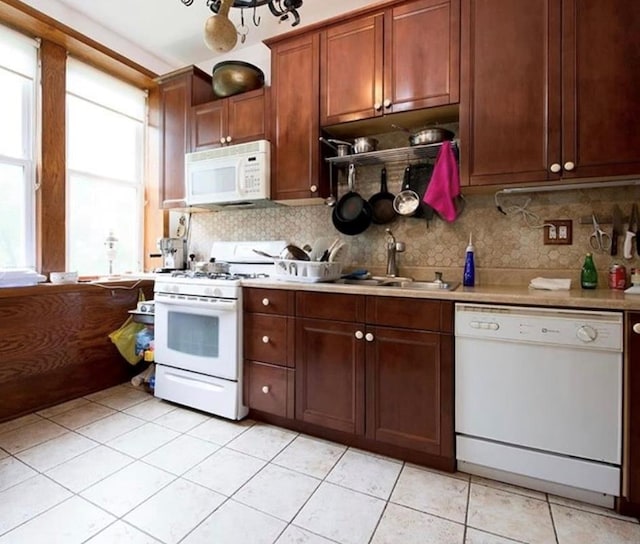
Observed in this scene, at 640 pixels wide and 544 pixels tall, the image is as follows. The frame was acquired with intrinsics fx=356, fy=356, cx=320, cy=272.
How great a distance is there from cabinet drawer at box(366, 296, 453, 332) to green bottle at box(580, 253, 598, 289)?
793 millimetres

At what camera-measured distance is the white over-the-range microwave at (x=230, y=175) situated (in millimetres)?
2445

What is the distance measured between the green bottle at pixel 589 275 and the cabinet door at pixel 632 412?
50 centimetres

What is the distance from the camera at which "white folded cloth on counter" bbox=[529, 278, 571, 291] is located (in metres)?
1.77

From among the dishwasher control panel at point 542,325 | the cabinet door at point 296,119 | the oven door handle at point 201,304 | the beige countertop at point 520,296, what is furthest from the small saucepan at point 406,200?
the oven door handle at point 201,304

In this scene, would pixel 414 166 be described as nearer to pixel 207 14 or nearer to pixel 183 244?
pixel 207 14

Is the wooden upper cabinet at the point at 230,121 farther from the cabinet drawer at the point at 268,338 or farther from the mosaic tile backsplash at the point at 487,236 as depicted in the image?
the cabinet drawer at the point at 268,338

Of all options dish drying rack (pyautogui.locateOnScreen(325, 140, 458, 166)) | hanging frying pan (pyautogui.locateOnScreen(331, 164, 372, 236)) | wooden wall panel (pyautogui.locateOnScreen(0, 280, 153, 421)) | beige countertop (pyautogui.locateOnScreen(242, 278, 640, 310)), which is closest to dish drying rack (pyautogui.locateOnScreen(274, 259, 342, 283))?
beige countertop (pyautogui.locateOnScreen(242, 278, 640, 310))

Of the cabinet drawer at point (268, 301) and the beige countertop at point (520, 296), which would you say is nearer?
the beige countertop at point (520, 296)

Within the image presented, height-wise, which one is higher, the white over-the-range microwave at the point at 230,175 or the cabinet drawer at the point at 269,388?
the white over-the-range microwave at the point at 230,175

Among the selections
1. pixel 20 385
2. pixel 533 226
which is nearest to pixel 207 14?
pixel 533 226

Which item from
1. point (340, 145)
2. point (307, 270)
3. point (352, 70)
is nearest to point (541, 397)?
point (307, 270)

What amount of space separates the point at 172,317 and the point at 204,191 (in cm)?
97

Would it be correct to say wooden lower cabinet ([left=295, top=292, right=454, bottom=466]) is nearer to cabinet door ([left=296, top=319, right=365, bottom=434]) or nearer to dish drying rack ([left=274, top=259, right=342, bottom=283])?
cabinet door ([left=296, top=319, right=365, bottom=434])

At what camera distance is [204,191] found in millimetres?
2701
